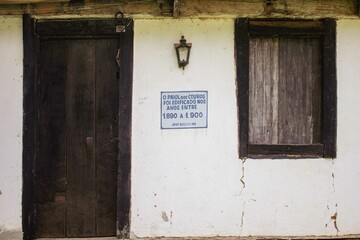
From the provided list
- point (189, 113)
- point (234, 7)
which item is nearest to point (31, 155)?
point (189, 113)

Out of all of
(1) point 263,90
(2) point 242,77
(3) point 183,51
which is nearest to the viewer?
(3) point 183,51

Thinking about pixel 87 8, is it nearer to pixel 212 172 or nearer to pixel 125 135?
pixel 125 135

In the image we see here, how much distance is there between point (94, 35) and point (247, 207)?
2976 millimetres

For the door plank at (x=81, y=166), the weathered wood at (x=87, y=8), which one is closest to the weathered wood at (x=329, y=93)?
the weathered wood at (x=87, y=8)

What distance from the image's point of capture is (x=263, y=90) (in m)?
5.52

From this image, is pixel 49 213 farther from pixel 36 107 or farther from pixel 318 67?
pixel 318 67

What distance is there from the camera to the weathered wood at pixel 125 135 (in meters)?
5.31

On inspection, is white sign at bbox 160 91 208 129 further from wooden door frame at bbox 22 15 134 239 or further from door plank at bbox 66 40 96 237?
door plank at bbox 66 40 96 237

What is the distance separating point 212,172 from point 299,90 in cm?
160

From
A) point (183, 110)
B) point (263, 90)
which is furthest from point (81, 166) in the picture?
point (263, 90)

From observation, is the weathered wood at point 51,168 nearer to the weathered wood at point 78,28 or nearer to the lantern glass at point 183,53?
the weathered wood at point 78,28

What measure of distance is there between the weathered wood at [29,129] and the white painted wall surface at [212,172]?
130cm

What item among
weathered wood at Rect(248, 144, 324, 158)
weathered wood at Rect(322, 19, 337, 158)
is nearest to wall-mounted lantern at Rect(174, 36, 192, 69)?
weathered wood at Rect(248, 144, 324, 158)

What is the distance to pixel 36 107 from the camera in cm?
539
